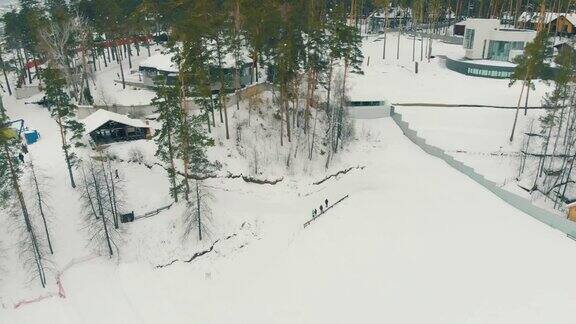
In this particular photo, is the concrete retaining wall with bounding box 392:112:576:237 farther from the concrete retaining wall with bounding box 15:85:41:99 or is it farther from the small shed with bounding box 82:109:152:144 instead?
the concrete retaining wall with bounding box 15:85:41:99

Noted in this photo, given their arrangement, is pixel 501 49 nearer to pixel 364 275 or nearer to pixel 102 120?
pixel 364 275

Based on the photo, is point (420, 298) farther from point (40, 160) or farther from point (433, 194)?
point (40, 160)

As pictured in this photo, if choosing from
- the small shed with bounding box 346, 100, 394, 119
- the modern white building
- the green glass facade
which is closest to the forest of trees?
the small shed with bounding box 346, 100, 394, 119

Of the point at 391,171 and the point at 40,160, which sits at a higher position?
the point at 40,160

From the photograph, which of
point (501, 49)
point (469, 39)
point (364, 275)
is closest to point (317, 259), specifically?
point (364, 275)

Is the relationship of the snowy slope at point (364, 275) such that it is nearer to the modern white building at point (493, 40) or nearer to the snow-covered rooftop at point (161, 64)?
the snow-covered rooftop at point (161, 64)

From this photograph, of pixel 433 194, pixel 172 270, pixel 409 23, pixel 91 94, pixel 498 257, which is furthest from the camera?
pixel 409 23

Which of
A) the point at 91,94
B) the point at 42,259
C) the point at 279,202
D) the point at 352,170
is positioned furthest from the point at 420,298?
the point at 91,94
